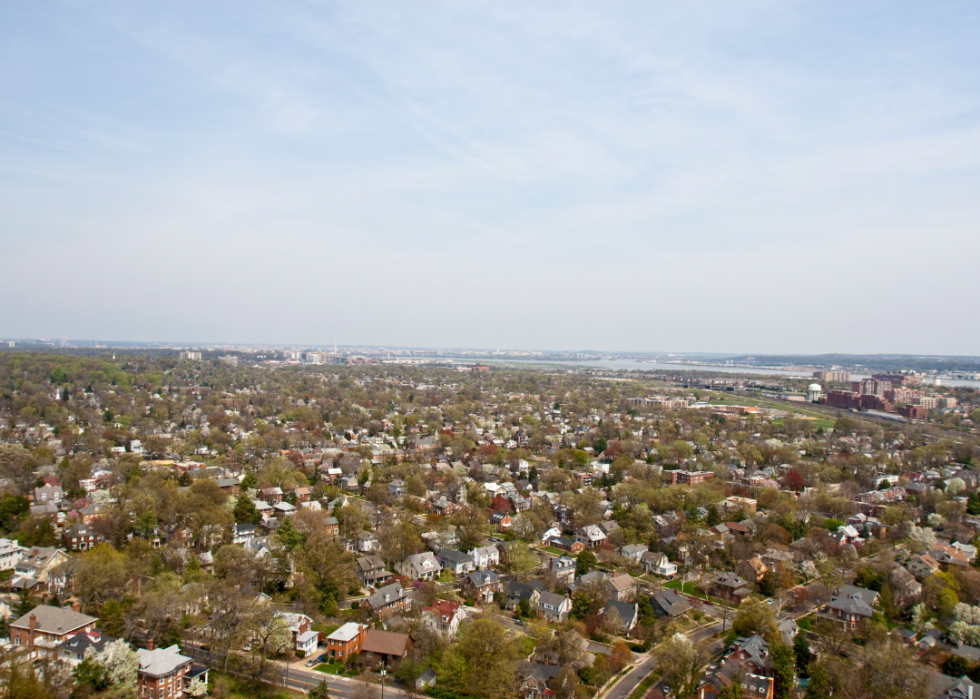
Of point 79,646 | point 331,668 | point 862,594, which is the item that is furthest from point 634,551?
point 79,646

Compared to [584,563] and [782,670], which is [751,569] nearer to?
[584,563]

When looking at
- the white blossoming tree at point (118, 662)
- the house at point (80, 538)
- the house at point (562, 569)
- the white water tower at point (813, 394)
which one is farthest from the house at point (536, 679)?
the white water tower at point (813, 394)

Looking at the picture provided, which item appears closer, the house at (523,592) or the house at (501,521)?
the house at (523,592)

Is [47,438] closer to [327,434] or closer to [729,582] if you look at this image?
[327,434]

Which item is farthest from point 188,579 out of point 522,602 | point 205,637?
point 522,602

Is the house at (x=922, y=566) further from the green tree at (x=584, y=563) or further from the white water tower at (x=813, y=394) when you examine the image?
the white water tower at (x=813, y=394)

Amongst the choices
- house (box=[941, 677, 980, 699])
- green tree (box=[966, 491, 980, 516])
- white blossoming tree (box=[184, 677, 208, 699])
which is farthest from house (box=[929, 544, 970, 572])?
white blossoming tree (box=[184, 677, 208, 699])
